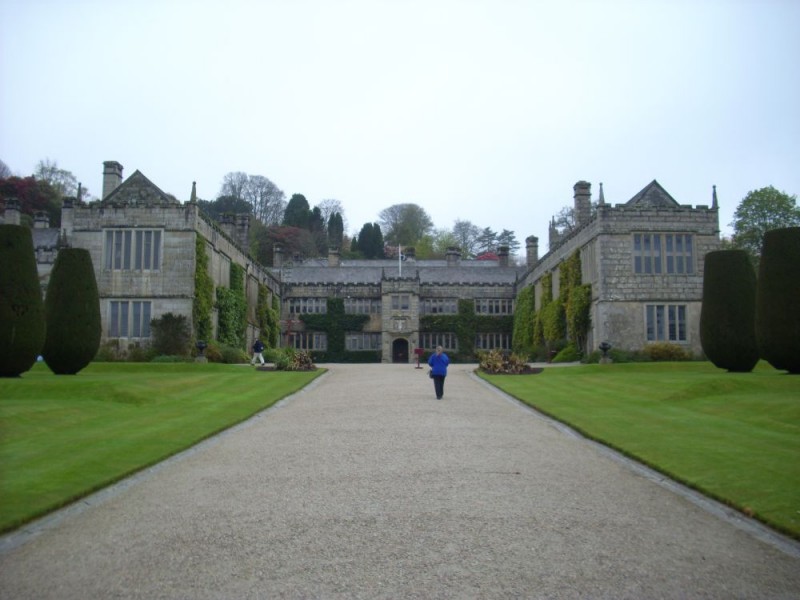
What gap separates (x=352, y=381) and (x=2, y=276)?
12.1 metres

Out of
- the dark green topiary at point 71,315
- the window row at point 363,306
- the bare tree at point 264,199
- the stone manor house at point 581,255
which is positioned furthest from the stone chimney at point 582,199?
the bare tree at point 264,199

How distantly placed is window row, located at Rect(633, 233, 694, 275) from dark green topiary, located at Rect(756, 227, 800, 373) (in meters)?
13.0

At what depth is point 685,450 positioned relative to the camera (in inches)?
454

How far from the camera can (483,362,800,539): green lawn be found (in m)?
8.94

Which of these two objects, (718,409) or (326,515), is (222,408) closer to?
(326,515)

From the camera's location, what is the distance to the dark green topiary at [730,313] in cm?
2459

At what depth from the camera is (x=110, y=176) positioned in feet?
127

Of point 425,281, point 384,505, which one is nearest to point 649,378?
point 384,505

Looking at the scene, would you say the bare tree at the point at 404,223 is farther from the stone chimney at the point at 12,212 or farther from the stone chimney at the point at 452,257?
the stone chimney at the point at 12,212

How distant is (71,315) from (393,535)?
19500mm

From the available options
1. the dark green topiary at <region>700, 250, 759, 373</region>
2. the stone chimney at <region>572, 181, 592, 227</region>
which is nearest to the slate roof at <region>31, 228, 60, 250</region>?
the stone chimney at <region>572, 181, 592, 227</region>

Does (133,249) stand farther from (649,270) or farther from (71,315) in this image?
(649,270)

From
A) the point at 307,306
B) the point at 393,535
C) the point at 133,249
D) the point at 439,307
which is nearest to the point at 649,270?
the point at 439,307

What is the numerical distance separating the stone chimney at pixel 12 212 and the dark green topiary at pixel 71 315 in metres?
29.4
